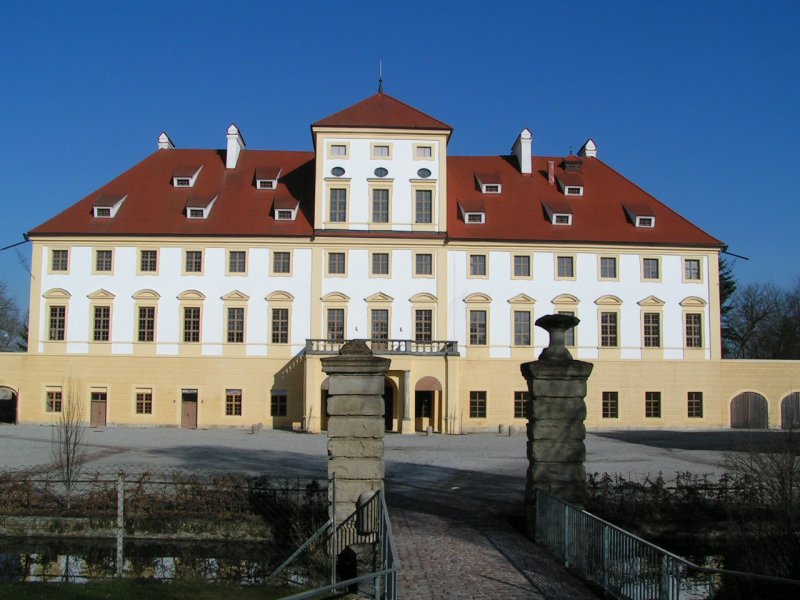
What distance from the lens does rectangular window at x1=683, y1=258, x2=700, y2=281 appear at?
42344mm

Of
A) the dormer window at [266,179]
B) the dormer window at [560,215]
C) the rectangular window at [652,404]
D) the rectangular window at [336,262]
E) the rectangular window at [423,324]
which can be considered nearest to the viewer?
the rectangular window at [423,324]

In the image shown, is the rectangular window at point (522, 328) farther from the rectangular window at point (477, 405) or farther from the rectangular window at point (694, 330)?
the rectangular window at point (694, 330)

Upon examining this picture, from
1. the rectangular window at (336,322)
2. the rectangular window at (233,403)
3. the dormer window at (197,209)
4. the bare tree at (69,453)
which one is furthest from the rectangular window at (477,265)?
the bare tree at (69,453)

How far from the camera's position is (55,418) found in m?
40.4

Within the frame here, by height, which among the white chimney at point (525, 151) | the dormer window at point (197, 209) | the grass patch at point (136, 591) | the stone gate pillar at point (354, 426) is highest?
the white chimney at point (525, 151)

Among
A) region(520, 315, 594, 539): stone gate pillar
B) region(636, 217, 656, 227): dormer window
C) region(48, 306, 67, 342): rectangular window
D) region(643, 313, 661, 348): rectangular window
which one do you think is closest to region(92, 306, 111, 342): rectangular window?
region(48, 306, 67, 342): rectangular window

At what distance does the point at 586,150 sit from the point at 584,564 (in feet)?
138

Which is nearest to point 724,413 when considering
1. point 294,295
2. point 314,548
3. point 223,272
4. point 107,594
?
point 294,295

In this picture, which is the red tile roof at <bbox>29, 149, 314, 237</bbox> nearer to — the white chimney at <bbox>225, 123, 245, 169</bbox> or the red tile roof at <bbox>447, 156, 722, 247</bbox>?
the white chimney at <bbox>225, 123, 245, 169</bbox>

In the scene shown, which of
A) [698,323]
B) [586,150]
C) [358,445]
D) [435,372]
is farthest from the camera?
[586,150]

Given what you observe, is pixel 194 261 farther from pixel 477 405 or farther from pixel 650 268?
pixel 650 268

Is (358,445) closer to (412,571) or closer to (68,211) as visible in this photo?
(412,571)

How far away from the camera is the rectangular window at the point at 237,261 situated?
1618 inches

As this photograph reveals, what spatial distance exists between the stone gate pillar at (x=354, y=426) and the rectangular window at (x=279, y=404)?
96.5 ft
